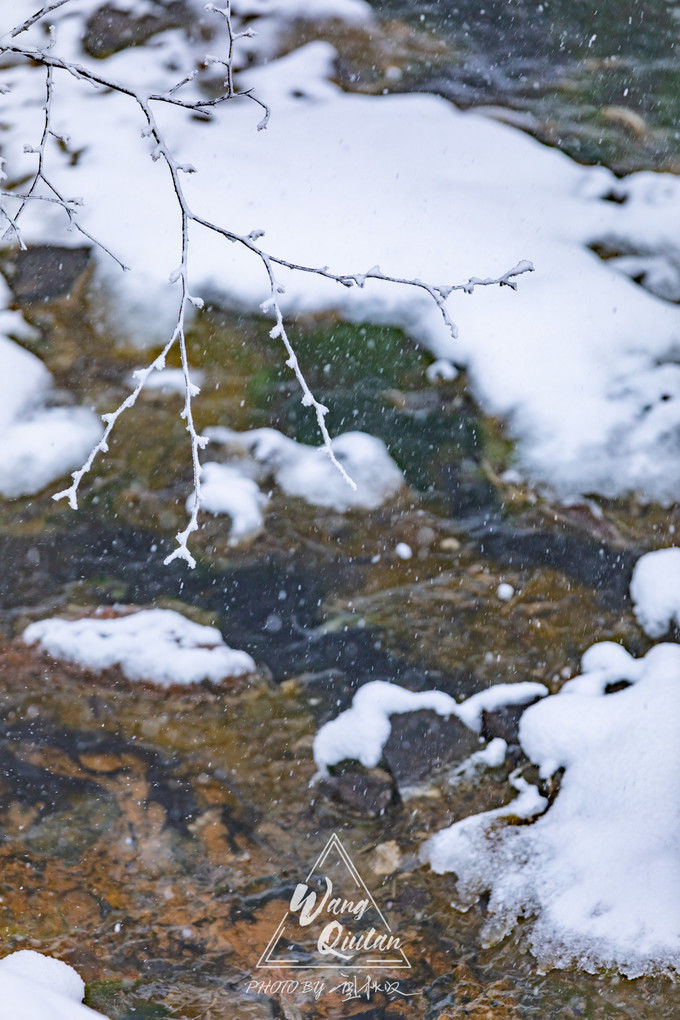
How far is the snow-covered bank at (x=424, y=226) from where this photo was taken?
278 centimetres

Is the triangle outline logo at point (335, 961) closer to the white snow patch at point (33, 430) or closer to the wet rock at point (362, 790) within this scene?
the wet rock at point (362, 790)

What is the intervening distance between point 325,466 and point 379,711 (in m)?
0.87

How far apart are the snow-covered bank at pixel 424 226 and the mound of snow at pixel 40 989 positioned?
7.24 ft

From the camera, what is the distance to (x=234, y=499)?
8.70ft

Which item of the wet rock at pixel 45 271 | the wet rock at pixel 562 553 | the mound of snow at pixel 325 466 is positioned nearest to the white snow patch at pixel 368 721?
the wet rock at pixel 562 553

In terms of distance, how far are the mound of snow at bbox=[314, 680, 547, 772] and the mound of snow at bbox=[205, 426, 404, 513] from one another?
649mm

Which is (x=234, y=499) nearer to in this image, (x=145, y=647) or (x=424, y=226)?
(x=145, y=647)

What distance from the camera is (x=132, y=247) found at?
3.02m

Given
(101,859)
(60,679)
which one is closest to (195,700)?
(60,679)

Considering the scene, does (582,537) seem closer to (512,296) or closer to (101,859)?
(512,296)

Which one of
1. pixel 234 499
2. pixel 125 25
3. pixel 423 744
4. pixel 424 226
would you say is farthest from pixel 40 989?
pixel 125 25

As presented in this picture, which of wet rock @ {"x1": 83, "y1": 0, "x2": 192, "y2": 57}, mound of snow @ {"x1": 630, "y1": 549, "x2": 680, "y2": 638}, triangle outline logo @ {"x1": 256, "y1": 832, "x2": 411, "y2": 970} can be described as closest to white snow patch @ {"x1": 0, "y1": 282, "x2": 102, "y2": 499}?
triangle outline logo @ {"x1": 256, "y1": 832, "x2": 411, "y2": 970}

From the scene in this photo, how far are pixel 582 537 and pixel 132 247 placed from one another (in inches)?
80.9

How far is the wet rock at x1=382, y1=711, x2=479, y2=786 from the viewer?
2498mm
